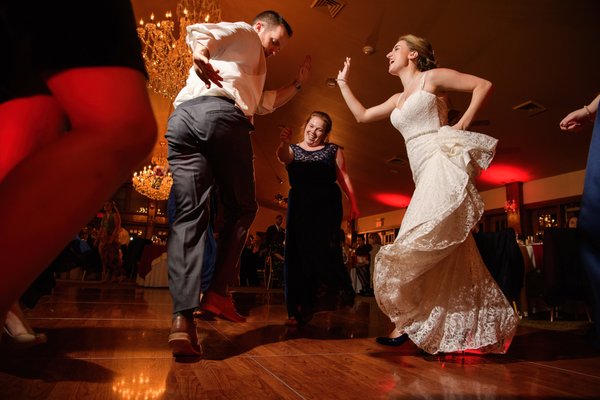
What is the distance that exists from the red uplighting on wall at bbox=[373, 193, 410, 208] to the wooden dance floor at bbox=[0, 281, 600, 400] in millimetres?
10825

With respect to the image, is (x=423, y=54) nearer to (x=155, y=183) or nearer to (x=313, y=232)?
(x=313, y=232)

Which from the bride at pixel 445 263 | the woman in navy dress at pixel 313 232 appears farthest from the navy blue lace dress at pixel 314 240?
the bride at pixel 445 263

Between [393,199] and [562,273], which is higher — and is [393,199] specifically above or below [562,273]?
above

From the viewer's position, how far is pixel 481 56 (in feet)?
18.2

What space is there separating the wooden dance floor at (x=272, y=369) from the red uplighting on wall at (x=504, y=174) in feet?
26.9

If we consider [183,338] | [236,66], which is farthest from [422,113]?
[183,338]

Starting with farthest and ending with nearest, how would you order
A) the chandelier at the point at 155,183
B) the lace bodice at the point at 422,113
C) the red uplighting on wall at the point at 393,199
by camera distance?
the red uplighting on wall at the point at 393,199 < the chandelier at the point at 155,183 < the lace bodice at the point at 422,113

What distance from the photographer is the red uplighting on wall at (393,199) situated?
495 inches

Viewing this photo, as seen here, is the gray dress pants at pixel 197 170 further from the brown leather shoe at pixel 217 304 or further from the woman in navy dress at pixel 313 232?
the woman in navy dress at pixel 313 232

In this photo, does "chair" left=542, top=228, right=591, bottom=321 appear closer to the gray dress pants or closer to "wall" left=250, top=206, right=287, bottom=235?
the gray dress pants

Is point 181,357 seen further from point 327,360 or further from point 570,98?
point 570,98

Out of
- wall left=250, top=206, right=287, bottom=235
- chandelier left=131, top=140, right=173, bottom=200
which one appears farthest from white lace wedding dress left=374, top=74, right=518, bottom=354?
wall left=250, top=206, right=287, bottom=235

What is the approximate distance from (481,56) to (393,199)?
7727 millimetres

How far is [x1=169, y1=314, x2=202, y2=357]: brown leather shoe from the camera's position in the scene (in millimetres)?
1200
